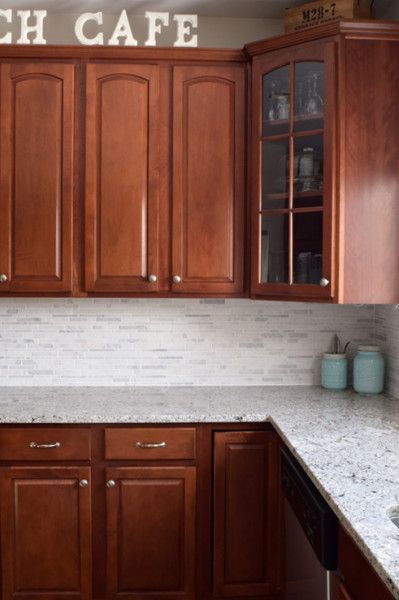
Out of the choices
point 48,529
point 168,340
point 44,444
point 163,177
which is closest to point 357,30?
point 163,177

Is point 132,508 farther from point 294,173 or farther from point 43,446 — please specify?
point 294,173

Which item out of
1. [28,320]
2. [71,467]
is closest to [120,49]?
[28,320]

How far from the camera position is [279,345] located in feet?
10.1

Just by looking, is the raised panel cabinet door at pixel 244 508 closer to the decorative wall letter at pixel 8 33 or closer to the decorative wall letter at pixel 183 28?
the decorative wall letter at pixel 183 28

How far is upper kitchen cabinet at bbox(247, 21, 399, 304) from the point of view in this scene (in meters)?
2.47

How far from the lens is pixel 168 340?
121 inches

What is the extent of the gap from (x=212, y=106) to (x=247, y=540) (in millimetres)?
1859

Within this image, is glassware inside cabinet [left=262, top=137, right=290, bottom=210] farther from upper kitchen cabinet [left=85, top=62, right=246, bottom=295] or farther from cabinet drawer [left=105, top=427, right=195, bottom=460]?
cabinet drawer [left=105, top=427, right=195, bottom=460]

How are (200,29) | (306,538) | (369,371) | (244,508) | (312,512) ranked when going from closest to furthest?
(312,512), (306,538), (244,508), (369,371), (200,29)

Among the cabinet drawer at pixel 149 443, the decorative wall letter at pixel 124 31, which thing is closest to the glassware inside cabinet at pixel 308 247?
the cabinet drawer at pixel 149 443

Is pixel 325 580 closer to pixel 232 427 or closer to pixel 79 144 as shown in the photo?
pixel 232 427

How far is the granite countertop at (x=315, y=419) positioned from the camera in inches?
58.9

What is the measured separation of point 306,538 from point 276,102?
5.72 feet

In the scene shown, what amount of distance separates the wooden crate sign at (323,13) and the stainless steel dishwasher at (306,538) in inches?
70.5
